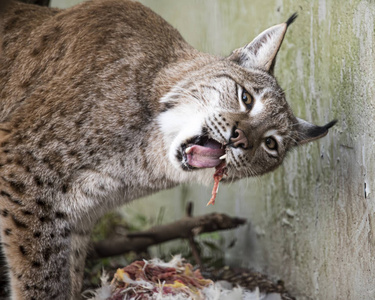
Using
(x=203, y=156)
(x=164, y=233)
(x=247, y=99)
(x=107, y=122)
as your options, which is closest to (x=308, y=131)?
(x=247, y=99)

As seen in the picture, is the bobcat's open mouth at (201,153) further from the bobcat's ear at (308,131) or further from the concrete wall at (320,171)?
the concrete wall at (320,171)

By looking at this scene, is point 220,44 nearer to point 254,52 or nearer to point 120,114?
point 254,52

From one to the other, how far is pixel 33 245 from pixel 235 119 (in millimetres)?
1540

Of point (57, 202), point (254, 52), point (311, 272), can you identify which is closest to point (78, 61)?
point (57, 202)

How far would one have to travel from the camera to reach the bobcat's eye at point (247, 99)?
391 centimetres

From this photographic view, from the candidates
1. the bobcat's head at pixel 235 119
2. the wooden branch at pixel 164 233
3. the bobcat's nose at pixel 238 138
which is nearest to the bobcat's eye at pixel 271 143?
the bobcat's head at pixel 235 119

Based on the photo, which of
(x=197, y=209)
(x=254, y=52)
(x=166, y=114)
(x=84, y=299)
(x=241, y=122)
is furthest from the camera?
(x=197, y=209)

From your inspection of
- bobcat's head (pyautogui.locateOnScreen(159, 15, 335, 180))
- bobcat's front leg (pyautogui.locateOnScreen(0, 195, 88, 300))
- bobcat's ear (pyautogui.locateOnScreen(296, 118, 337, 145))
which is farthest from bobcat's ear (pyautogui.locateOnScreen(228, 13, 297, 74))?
bobcat's front leg (pyautogui.locateOnScreen(0, 195, 88, 300))

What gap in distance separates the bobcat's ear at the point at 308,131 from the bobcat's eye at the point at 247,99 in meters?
0.44

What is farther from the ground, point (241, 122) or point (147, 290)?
point (241, 122)

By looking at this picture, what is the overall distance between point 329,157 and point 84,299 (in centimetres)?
223

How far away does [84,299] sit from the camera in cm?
462

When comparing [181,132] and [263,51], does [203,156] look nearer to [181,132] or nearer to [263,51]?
[181,132]

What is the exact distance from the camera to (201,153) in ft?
12.0
